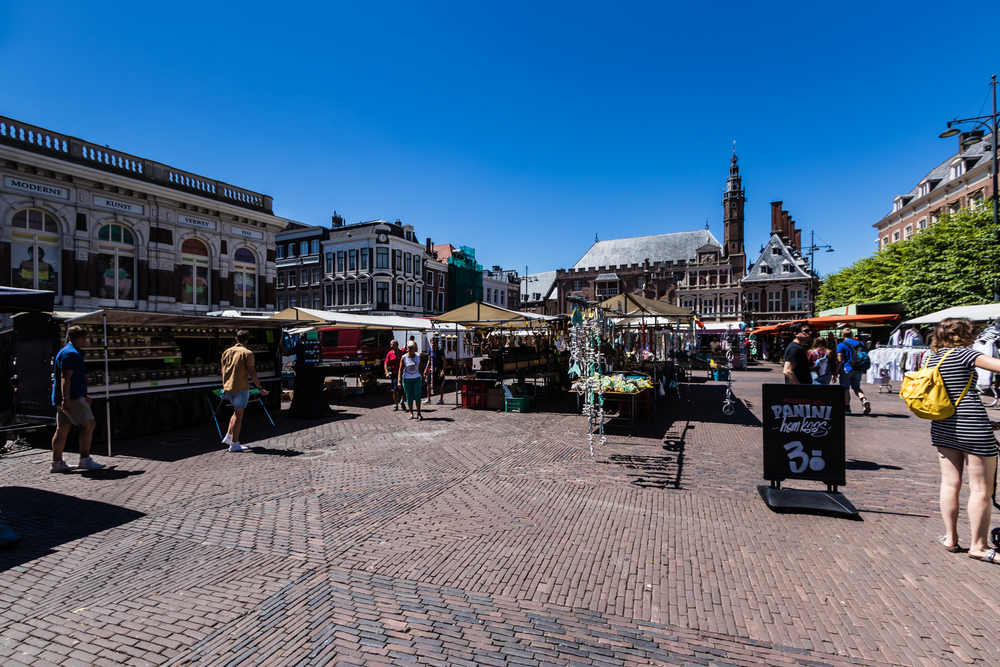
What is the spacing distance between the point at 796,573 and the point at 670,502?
1.71 metres

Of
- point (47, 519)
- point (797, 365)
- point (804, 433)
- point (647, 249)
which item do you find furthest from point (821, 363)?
point (647, 249)

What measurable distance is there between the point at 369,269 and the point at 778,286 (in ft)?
138

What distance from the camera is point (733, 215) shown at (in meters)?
57.2

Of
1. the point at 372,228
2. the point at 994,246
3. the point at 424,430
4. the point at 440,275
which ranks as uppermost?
the point at 372,228

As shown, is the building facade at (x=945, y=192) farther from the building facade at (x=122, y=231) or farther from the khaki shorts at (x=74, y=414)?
the building facade at (x=122, y=231)

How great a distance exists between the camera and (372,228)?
1623 inches

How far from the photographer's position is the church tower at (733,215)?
55906 millimetres

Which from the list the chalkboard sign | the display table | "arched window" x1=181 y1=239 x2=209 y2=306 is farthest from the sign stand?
"arched window" x1=181 y1=239 x2=209 y2=306

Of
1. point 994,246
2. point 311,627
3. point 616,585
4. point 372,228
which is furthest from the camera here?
point 372,228

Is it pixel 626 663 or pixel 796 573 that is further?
pixel 796 573

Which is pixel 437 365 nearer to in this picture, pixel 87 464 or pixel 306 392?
pixel 306 392

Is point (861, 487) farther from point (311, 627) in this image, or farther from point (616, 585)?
point (311, 627)

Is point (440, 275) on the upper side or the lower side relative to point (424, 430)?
upper

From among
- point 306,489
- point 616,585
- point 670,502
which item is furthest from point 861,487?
point 306,489
